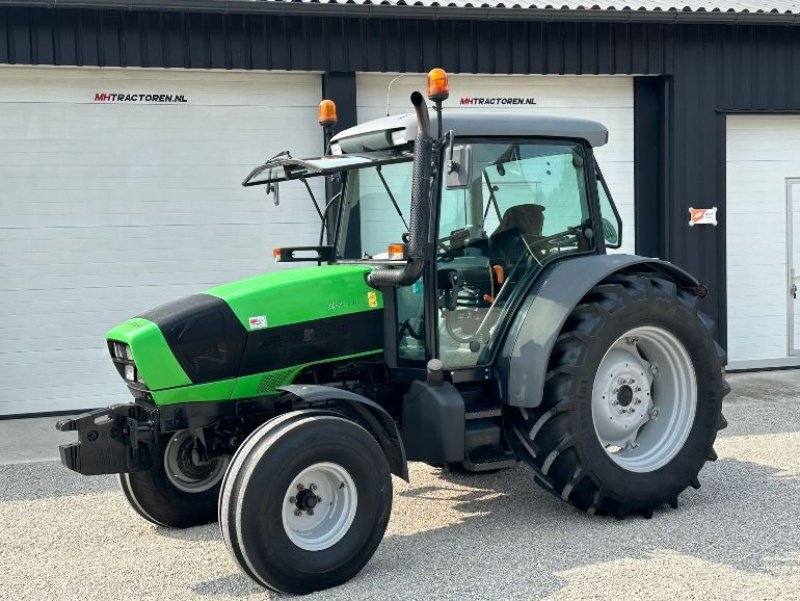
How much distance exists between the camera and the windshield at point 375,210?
17.8 feet

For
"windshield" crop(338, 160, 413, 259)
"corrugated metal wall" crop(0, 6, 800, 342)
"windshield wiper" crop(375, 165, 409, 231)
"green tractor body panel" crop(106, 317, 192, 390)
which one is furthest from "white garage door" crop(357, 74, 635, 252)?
"green tractor body panel" crop(106, 317, 192, 390)

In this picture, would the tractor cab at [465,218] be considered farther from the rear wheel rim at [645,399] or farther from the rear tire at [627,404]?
the rear wheel rim at [645,399]

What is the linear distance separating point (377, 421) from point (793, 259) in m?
7.51

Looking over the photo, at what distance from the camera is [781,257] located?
10852 mm

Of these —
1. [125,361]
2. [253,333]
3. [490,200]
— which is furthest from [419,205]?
[125,361]

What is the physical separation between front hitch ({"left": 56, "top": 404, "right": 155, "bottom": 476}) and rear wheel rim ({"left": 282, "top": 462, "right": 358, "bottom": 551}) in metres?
0.85

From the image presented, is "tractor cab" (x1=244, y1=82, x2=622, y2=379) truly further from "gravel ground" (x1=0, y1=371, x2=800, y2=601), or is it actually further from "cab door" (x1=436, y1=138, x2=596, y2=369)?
"gravel ground" (x1=0, y1=371, x2=800, y2=601)

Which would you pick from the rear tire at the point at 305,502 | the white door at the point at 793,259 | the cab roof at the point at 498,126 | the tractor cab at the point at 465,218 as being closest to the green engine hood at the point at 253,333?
the tractor cab at the point at 465,218

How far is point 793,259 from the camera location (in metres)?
10.9

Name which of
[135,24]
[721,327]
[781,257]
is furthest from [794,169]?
[135,24]

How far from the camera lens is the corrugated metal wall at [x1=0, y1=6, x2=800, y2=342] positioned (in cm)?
894

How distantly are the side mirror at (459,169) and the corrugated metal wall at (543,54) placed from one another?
5030mm

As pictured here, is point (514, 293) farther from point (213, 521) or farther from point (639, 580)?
point (213, 521)

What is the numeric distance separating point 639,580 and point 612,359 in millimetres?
1503
